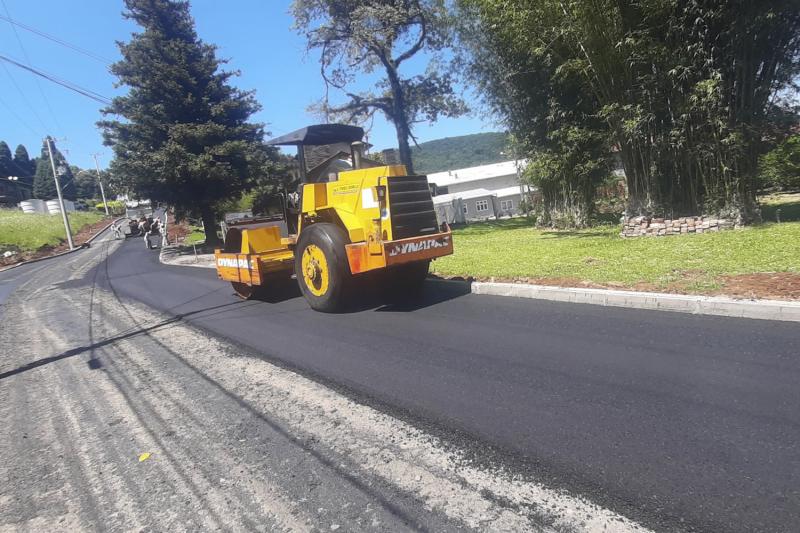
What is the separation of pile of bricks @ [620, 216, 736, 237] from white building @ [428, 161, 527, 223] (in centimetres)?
726

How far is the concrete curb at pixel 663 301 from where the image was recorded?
481cm

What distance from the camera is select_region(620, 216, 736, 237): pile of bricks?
1128cm

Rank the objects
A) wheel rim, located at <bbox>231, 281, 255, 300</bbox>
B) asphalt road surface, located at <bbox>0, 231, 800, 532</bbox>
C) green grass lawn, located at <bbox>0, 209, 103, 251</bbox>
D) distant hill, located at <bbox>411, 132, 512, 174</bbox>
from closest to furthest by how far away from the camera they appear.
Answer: asphalt road surface, located at <bbox>0, 231, 800, 532</bbox> → wheel rim, located at <bbox>231, 281, 255, 300</bbox> → green grass lawn, located at <bbox>0, 209, 103, 251</bbox> → distant hill, located at <bbox>411, 132, 512, 174</bbox>

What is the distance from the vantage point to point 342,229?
22.9 ft

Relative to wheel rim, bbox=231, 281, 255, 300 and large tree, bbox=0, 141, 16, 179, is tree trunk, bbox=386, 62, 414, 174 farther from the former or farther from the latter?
large tree, bbox=0, 141, 16, 179

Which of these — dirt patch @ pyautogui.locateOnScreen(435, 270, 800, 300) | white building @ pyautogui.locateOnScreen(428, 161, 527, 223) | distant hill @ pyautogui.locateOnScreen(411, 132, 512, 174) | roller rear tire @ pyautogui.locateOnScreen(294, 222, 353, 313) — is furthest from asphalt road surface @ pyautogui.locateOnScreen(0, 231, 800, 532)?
distant hill @ pyautogui.locateOnScreen(411, 132, 512, 174)

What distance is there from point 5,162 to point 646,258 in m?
100

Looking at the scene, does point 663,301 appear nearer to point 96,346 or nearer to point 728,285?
point 728,285

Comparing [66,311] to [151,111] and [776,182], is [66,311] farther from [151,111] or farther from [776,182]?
[776,182]

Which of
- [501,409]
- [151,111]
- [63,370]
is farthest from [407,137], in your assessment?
[501,409]

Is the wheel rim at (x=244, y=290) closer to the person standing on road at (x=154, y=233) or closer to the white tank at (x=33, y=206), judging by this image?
the person standing on road at (x=154, y=233)

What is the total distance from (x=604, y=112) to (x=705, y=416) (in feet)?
34.2

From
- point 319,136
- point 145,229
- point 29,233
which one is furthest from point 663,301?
point 29,233

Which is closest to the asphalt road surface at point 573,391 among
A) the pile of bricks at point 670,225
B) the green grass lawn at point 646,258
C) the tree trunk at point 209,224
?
the green grass lawn at point 646,258
